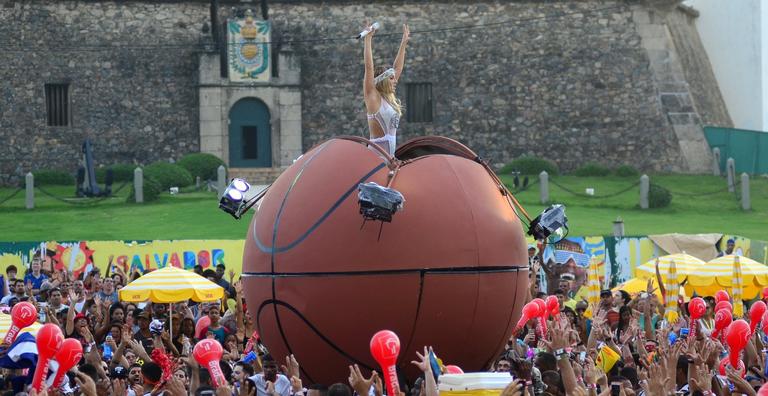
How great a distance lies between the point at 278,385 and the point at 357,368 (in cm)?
182

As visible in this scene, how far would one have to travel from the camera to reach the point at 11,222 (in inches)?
1234

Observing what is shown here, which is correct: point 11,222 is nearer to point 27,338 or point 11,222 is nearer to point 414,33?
point 414,33

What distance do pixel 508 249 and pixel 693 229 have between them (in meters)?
20.7

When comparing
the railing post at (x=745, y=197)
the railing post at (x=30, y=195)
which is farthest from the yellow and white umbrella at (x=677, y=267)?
the railing post at (x=30, y=195)

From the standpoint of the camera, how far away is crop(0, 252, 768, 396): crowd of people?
28.7 ft

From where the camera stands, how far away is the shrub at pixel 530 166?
3881 centimetres

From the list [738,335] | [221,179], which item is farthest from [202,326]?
[221,179]

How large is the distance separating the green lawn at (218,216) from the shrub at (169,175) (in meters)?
0.88

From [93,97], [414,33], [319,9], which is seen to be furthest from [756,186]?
[93,97]

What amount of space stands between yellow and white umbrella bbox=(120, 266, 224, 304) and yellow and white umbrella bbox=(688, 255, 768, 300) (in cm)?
646

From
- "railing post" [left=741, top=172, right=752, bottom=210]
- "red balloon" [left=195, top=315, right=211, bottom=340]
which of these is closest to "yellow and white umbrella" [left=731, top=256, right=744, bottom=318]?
"red balloon" [left=195, top=315, right=211, bottom=340]

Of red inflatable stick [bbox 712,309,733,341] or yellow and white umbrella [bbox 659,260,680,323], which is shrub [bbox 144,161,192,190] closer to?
yellow and white umbrella [bbox 659,260,680,323]

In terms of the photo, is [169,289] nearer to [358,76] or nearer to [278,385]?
[278,385]

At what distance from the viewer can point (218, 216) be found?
100 feet
